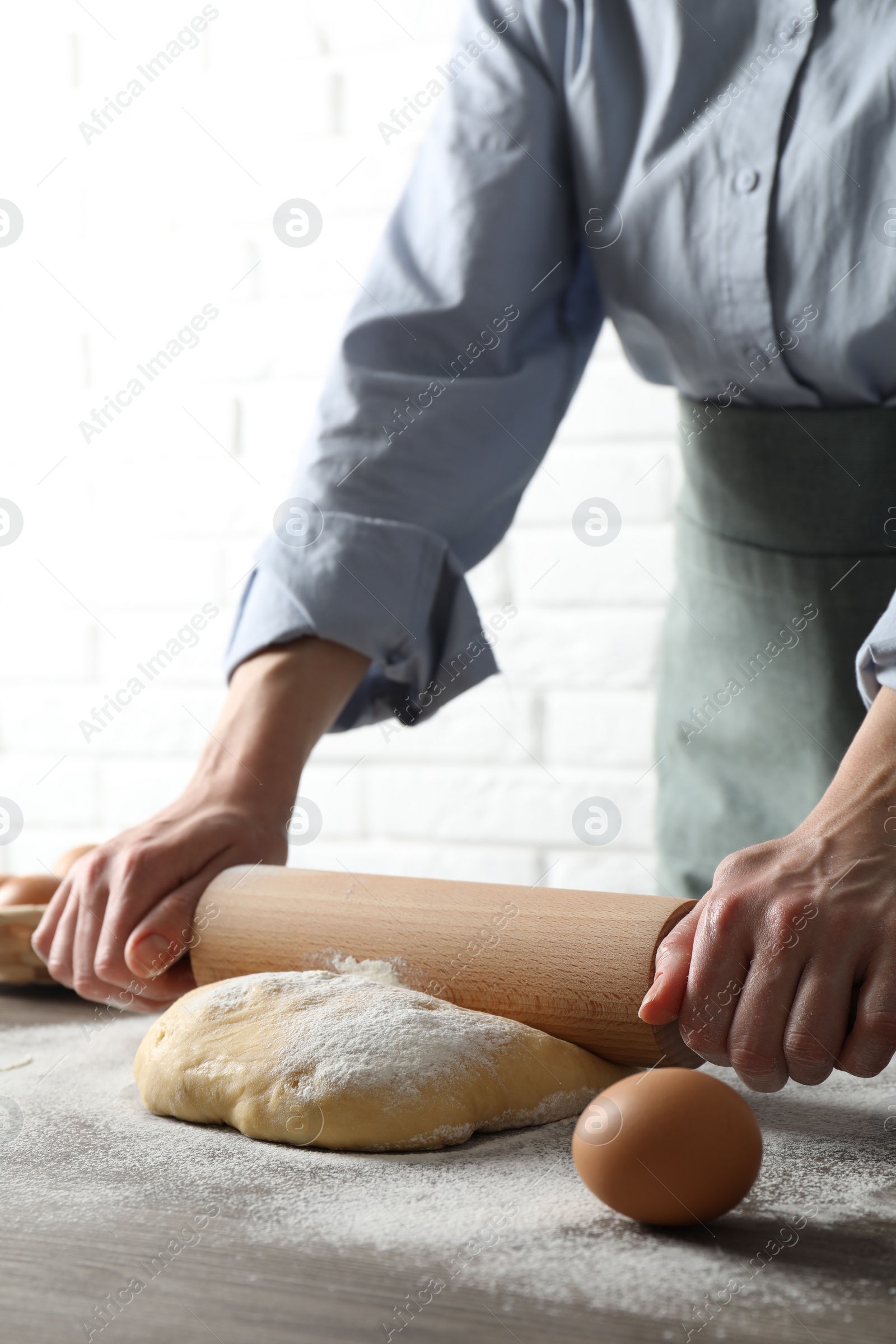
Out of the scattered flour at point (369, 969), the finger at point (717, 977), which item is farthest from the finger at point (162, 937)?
the finger at point (717, 977)

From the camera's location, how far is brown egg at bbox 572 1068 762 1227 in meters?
0.47

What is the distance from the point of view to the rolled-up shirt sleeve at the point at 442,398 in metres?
0.85

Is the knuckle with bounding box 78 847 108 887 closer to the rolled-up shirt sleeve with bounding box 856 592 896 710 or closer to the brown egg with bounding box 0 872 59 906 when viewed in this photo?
the brown egg with bounding box 0 872 59 906

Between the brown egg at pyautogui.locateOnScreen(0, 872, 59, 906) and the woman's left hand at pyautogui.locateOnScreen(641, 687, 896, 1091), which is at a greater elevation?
the woman's left hand at pyautogui.locateOnScreen(641, 687, 896, 1091)

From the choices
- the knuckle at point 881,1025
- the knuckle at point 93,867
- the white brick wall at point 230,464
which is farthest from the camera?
the white brick wall at point 230,464

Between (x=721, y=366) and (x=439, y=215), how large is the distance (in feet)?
0.83

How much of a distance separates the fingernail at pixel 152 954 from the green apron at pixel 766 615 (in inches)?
18.6

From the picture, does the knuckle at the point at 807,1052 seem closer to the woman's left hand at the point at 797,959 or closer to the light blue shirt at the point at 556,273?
the woman's left hand at the point at 797,959

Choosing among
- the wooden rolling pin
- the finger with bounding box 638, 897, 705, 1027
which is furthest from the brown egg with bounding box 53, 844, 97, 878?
the finger with bounding box 638, 897, 705, 1027

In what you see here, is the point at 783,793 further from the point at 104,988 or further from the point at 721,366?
the point at 104,988

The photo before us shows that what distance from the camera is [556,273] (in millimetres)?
977

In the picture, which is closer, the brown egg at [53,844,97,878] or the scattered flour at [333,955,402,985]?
the scattered flour at [333,955,402,985]

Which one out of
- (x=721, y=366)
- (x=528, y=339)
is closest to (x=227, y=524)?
(x=528, y=339)

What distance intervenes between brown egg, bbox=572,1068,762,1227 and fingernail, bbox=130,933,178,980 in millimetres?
341
